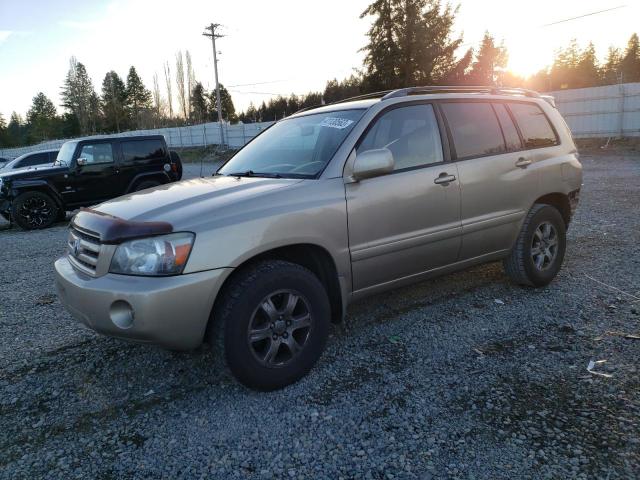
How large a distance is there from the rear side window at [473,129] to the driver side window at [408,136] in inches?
8.0

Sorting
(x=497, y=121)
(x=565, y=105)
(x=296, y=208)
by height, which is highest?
(x=565, y=105)

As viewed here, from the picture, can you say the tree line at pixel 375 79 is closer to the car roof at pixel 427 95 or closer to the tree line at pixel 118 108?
the tree line at pixel 118 108

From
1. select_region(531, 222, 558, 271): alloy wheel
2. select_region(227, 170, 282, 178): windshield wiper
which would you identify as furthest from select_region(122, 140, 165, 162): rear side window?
select_region(531, 222, 558, 271): alloy wheel

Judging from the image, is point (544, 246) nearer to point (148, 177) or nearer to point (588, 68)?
point (148, 177)

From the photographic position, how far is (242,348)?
2.80m

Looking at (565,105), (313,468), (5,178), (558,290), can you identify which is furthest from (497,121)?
(565,105)

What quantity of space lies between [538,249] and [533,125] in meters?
1.18

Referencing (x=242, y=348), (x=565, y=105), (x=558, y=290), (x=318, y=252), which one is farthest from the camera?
(x=565, y=105)

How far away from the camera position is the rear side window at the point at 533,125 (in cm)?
448

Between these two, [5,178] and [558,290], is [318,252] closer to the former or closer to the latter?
[558,290]

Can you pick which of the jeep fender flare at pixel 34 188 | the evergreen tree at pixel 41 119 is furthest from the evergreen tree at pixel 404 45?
the evergreen tree at pixel 41 119

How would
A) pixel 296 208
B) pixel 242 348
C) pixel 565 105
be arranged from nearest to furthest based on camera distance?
1. pixel 242 348
2. pixel 296 208
3. pixel 565 105

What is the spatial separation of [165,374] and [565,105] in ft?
80.1

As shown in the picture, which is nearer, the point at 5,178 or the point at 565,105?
the point at 5,178
